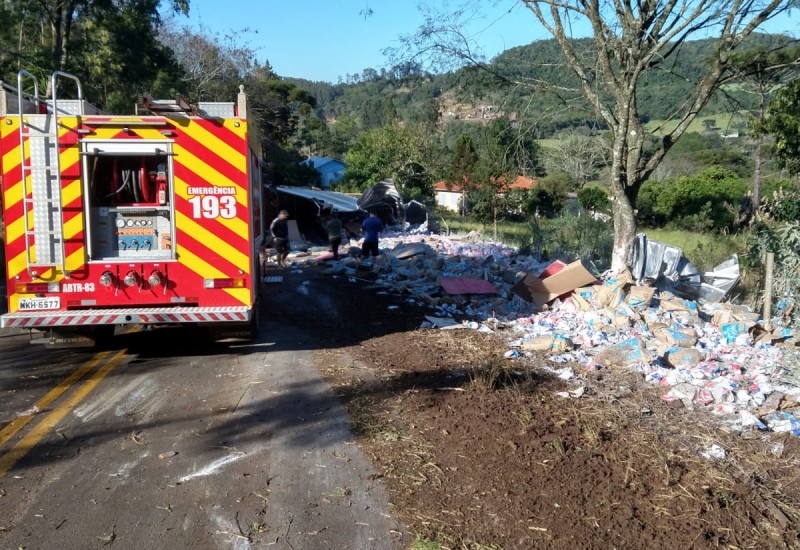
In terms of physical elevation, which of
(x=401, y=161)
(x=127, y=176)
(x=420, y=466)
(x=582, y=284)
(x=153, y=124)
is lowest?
(x=420, y=466)

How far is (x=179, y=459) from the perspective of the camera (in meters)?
4.92

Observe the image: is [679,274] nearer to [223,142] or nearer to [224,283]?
[224,283]

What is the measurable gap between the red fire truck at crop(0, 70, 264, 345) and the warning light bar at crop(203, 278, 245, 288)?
2 cm

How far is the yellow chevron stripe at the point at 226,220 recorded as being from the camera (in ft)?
24.4

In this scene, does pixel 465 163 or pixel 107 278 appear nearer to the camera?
pixel 107 278

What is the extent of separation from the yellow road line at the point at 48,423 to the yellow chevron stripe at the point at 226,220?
2.07 m

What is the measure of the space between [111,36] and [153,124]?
1981 cm

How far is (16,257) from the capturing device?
7.15 m

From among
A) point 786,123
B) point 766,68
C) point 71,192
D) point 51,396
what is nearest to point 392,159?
point 786,123

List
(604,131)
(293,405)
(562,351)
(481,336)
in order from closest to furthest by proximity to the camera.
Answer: (293,405) → (562,351) → (481,336) → (604,131)

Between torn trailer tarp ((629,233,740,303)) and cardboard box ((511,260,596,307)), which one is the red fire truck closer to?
cardboard box ((511,260,596,307))

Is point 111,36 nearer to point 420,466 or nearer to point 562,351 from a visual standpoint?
point 562,351

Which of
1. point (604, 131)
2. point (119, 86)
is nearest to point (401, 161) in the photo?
point (119, 86)

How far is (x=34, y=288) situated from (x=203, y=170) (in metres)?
2.22
